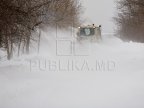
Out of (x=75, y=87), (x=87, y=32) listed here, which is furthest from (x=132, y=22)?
(x=75, y=87)

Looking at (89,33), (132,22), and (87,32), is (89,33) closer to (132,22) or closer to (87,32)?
(87,32)

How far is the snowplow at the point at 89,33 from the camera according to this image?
107 feet

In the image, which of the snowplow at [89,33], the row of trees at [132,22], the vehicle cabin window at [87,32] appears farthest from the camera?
the row of trees at [132,22]

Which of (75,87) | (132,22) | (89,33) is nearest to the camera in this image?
(75,87)

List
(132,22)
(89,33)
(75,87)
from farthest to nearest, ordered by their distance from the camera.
→ (132,22) < (89,33) < (75,87)

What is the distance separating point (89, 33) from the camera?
33.0 metres

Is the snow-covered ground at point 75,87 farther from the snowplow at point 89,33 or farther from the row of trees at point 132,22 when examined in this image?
the row of trees at point 132,22

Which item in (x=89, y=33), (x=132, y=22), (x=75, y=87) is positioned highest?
(x=132, y=22)

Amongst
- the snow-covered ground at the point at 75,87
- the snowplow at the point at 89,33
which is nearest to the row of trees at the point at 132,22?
the snowplow at the point at 89,33

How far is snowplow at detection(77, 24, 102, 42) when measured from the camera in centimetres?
3250

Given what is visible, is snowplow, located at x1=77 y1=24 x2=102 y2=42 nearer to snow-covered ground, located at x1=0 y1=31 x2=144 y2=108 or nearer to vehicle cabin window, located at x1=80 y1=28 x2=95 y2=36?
vehicle cabin window, located at x1=80 y1=28 x2=95 y2=36

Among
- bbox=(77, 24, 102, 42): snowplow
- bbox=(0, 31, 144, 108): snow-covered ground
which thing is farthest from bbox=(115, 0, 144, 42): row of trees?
bbox=(0, 31, 144, 108): snow-covered ground

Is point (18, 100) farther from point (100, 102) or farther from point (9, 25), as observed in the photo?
point (9, 25)

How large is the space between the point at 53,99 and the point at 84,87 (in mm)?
1895
